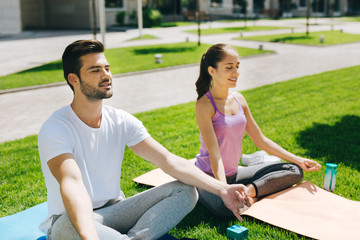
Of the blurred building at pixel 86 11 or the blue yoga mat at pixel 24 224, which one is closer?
the blue yoga mat at pixel 24 224

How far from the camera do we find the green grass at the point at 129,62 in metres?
11.5

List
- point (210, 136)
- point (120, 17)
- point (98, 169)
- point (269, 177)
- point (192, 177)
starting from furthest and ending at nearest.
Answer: point (120, 17) → point (269, 177) → point (210, 136) → point (192, 177) → point (98, 169)

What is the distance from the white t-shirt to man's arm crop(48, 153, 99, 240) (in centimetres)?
7

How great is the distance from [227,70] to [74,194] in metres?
1.85

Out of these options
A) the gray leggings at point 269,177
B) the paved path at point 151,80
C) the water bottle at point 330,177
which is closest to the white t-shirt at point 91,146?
the gray leggings at point 269,177

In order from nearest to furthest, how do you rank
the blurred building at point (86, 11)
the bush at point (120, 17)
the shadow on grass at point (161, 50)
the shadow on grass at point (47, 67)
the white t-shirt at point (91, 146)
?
the white t-shirt at point (91, 146) < the shadow on grass at point (47, 67) < the shadow on grass at point (161, 50) < the blurred building at point (86, 11) < the bush at point (120, 17)

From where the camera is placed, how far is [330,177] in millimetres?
4426

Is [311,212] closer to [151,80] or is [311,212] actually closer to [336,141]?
[336,141]

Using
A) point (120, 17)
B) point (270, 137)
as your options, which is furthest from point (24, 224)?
point (120, 17)

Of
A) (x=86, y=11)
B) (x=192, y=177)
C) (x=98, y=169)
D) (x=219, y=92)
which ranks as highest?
(x=86, y=11)

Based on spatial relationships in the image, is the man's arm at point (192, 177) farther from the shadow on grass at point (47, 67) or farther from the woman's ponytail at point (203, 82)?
the shadow on grass at point (47, 67)

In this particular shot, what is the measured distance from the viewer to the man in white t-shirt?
265cm

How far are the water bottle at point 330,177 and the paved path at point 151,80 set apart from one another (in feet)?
15.1

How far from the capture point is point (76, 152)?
9.31 feet
